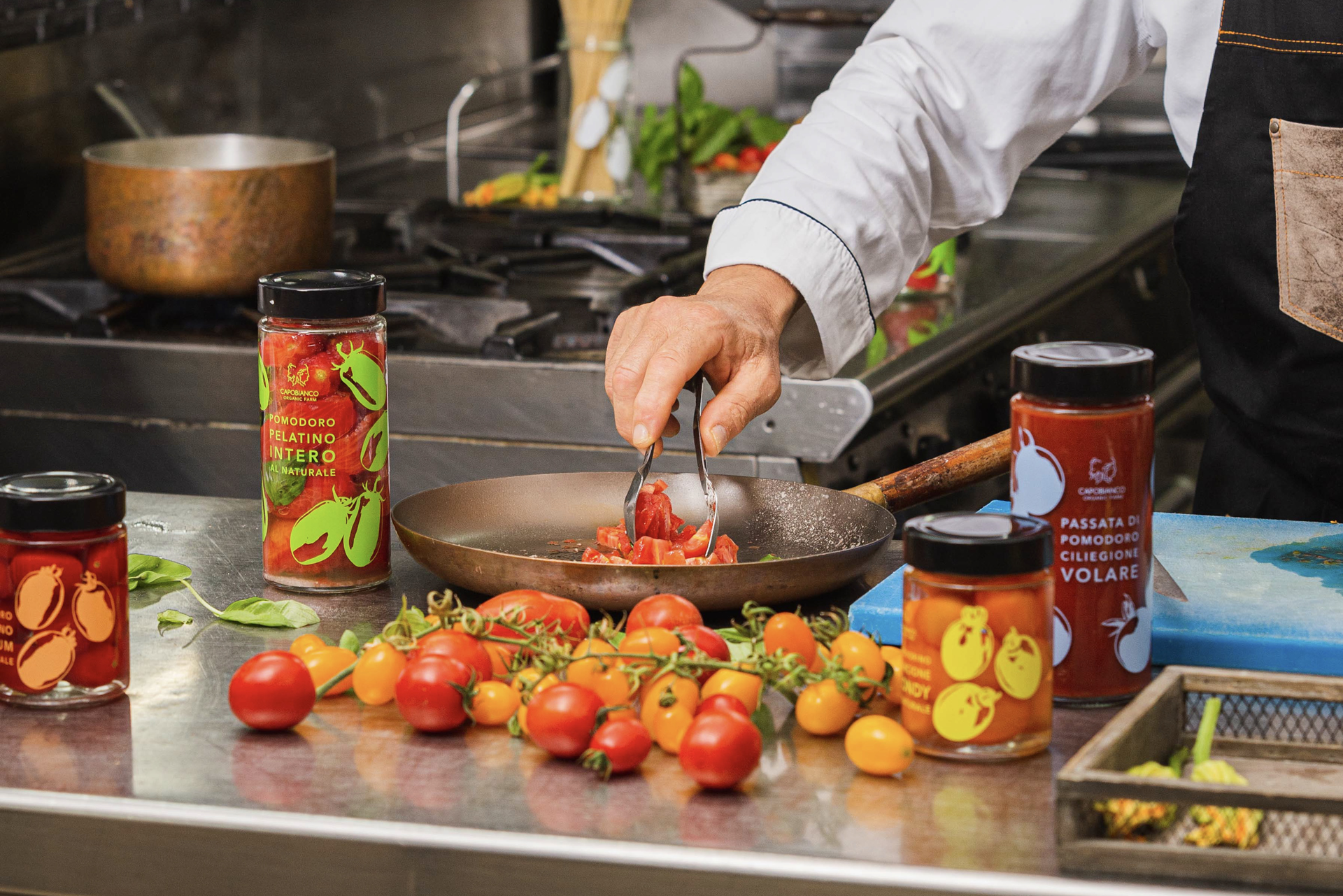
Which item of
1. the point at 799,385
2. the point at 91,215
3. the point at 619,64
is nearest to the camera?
the point at 799,385

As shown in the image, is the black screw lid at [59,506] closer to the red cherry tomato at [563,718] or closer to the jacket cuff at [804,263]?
the red cherry tomato at [563,718]

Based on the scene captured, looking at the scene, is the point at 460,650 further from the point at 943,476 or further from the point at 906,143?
the point at 906,143

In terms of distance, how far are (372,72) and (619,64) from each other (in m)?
0.75

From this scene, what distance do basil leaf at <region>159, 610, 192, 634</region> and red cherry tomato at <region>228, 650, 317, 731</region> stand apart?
0.22 meters

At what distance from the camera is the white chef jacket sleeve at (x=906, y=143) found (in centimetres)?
143

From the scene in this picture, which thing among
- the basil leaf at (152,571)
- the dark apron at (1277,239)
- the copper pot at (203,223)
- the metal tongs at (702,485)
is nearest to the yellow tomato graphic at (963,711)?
the metal tongs at (702,485)

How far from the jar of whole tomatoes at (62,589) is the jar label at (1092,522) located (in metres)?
0.49

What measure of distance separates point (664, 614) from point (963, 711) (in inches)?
7.8

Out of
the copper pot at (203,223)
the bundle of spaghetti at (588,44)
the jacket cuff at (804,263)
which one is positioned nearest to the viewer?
the jacket cuff at (804,263)

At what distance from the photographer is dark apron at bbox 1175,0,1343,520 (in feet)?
4.66

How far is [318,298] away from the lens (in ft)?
3.58

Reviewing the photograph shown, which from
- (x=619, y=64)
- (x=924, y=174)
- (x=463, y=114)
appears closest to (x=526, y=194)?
(x=619, y=64)

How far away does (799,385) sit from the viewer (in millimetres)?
1812

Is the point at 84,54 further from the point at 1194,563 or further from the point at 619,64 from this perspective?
the point at 1194,563
